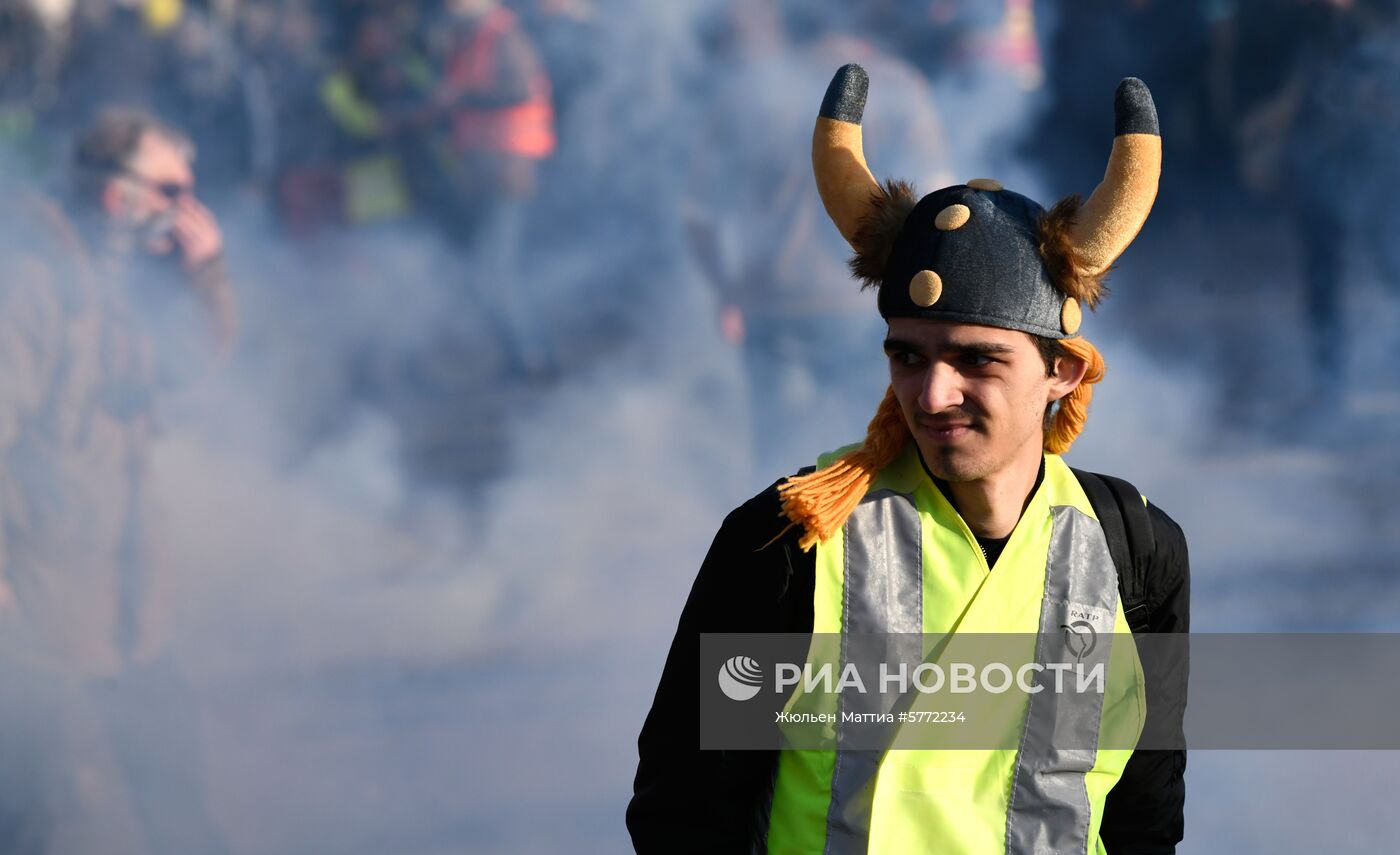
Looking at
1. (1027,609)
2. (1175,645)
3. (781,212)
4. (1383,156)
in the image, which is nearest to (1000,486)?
(1027,609)

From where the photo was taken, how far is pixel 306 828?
3.89 meters

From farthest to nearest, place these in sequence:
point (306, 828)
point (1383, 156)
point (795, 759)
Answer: point (1383, 156)
point (306, 828)
point (795, 759)

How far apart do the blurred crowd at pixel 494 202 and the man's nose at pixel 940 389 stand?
8.35 feet

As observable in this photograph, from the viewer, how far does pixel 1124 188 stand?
69.3 inches

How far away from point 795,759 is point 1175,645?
0.53 metres

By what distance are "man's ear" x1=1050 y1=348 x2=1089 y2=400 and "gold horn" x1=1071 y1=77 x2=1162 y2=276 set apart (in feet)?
0.38

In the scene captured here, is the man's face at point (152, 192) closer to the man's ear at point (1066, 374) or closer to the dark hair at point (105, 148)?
the dark hair at point (105, 148)

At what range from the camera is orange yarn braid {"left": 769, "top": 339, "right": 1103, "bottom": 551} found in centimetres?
171

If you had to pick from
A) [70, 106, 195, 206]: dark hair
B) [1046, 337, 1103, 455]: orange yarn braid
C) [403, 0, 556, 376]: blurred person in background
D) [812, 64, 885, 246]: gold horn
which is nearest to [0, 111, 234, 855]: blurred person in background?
[70, 106, 195, 206]: dark hair

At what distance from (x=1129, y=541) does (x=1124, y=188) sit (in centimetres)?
43

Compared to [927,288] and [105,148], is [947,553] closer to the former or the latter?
[927,288]

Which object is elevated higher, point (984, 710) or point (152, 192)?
point (152, 192)

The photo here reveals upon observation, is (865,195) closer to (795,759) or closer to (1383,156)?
(795,759)

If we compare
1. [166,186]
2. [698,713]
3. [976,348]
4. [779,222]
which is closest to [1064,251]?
[976,348]
